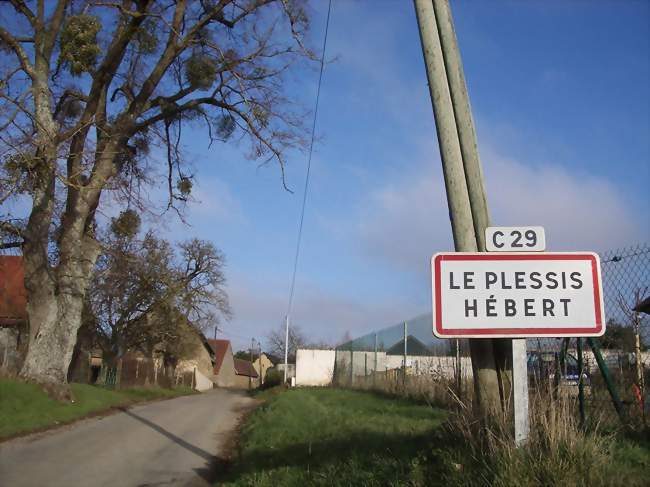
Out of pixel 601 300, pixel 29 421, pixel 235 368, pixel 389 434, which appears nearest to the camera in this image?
pixel 601 300

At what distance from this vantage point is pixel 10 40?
1612 cm

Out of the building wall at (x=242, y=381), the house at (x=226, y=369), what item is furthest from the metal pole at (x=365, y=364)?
the building wall at (x=242, y=381)

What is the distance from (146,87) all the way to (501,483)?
15.8 meters

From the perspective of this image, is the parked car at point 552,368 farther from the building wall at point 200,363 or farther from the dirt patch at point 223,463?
the building wall at point 200,363

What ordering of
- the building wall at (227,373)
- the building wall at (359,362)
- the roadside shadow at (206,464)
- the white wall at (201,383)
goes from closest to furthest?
the roadside shadow at (206,464) → the building wall at (359,362) → the white wall at (201,383) → the building wall at (227,373)

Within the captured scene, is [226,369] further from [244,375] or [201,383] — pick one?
[201,383]

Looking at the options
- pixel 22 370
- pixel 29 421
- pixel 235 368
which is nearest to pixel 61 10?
pixel 22 370

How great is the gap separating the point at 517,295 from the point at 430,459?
5.45 feet

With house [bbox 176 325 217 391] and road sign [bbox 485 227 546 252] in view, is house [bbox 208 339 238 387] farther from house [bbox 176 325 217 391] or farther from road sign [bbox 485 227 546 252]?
road sign [bbox 485 227 546 252]

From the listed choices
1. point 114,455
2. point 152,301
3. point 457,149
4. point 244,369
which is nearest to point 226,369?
point 244,369

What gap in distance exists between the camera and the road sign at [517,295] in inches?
172

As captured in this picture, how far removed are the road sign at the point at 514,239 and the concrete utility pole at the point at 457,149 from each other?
1.21 feet

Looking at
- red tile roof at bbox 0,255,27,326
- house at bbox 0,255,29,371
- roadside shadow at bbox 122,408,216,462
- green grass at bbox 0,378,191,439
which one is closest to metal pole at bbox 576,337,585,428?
roadside shadow at bbox 122,408,216,462

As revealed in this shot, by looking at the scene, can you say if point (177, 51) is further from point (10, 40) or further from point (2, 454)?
point (2, 454)
